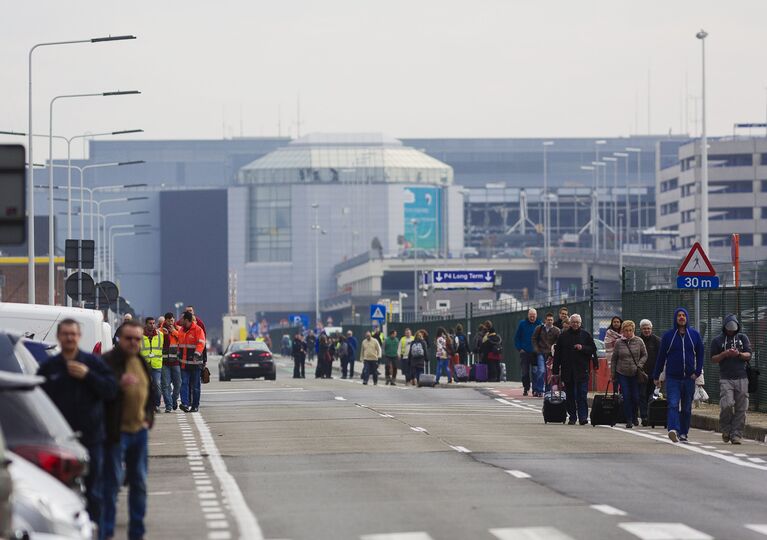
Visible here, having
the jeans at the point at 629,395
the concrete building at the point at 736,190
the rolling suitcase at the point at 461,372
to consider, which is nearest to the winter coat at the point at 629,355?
the jeans at the point at 629,395

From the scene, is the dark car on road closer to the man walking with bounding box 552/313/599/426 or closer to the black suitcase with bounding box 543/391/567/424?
the black suitcase with bounding box 543/391/567/424

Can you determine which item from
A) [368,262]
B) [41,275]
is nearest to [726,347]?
[41,275]

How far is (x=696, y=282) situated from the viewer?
103 feet

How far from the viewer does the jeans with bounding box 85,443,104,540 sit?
13.2m

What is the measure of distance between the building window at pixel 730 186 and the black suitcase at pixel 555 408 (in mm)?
152975

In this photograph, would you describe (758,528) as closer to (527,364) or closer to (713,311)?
(713,311)

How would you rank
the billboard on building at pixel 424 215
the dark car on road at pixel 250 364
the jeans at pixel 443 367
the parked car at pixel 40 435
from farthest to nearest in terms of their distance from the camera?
the billboard on building at pixel 424 215, the dark car on road at pixel 250 364, the jeans at pixel 443 367, the parked car at pixel 40 435

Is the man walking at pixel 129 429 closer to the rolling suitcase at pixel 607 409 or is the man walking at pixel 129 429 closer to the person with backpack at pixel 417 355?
the rolling suitcase at pixel 607 409

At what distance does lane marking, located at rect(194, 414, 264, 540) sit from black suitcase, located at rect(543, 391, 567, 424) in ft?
21.3

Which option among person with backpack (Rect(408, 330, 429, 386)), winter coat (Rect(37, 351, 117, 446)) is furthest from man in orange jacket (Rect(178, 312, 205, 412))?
winter coat (Rect(37, 351, 117, 446))

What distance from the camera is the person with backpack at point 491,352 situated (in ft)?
166

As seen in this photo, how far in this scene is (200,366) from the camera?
34.2 meters

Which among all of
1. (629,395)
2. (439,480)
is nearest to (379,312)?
(629,395)

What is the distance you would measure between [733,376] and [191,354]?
1129cm
